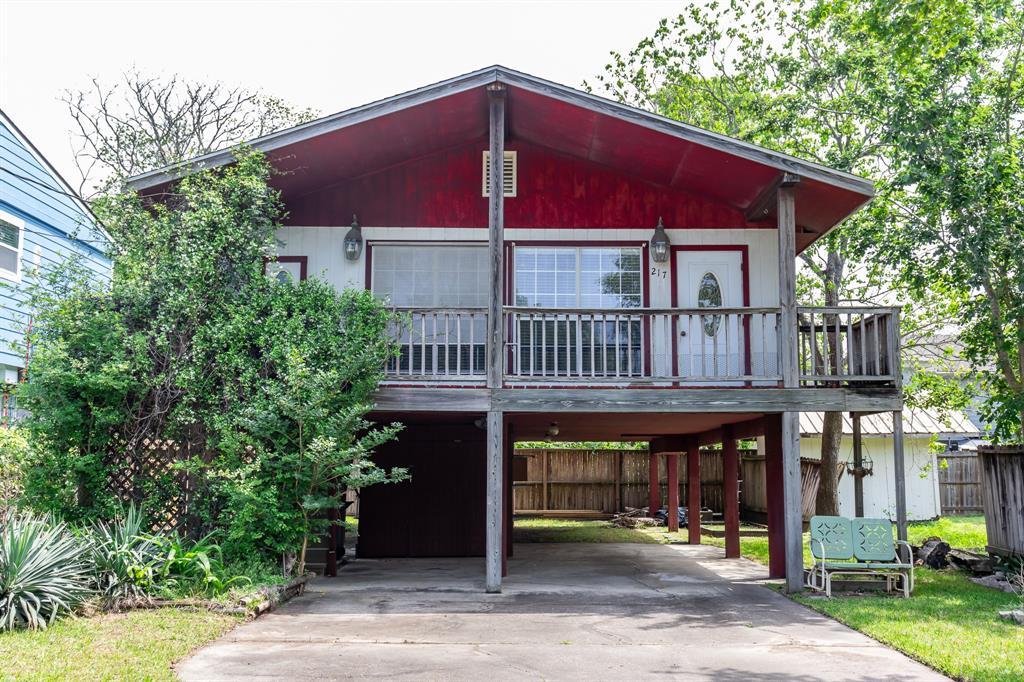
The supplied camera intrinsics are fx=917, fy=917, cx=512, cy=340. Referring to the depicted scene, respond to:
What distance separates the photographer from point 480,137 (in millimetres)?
13008

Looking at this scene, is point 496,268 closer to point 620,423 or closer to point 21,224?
point 620,423

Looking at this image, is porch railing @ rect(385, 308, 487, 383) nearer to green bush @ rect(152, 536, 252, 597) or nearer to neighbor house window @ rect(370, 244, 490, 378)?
neighbor house window @ rect(370, 244, 490, 378)

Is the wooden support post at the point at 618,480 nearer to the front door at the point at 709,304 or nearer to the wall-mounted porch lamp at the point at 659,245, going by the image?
the front door at the point at 709,304

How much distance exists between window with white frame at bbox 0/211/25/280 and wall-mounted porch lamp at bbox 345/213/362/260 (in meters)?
6.62

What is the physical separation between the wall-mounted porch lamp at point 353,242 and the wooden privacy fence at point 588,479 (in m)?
12.5

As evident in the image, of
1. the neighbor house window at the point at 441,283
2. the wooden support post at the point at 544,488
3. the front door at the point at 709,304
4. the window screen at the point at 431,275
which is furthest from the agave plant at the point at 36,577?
the wooden support post at the point at 544,488

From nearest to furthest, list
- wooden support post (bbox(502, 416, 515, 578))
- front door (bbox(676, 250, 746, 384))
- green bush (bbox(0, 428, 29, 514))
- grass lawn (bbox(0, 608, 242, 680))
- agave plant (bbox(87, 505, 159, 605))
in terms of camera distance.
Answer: grass lawn (bbox(0, 608, 242, 680)), agave plant (bbox(87, 505, 159, 605)), green bush (bbox(0, 428, 29, 514)), front door (bbox(676, 250, 746, 384)), wooden support post (bbox(502, 416, 515, 578))

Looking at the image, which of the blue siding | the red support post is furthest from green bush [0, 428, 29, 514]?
the red support post

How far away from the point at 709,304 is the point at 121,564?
315 inches

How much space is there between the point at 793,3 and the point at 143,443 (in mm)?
15064

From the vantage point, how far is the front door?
40.2 ft

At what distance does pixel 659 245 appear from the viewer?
41.4ft

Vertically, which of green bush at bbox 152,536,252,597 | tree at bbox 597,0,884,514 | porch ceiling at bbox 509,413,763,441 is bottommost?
green bush at bbox 152,536,252,597

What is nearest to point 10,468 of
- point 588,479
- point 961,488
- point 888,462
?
point 588,479
